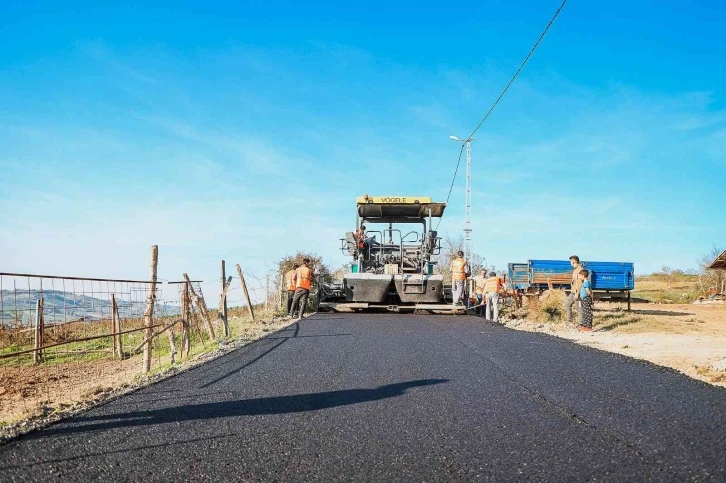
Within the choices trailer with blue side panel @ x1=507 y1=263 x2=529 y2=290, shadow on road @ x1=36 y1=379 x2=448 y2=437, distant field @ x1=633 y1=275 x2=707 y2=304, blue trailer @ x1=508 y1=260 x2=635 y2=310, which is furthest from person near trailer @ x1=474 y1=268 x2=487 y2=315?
distant field @ x1=633 y1=275 x2=707 y2=304

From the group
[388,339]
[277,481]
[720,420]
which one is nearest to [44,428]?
[277,481]

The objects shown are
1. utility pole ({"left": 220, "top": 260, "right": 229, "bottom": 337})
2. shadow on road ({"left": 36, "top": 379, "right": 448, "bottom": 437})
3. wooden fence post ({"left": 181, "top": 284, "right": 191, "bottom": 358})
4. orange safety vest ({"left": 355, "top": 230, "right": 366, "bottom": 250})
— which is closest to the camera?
shadow on road ({"left": 36, "top": 379, "right": 448, "bottom": 437})

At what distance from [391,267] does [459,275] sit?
1.82m

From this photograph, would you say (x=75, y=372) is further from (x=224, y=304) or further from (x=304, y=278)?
(x=304, y=278)

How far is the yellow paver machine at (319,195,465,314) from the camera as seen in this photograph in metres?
15.7

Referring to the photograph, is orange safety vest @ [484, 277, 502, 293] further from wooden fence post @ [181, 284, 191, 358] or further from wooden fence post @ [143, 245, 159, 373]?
wooden fence post @ [143, 245, 159, 373]

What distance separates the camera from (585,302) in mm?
12500

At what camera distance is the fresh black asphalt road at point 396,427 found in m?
3.29

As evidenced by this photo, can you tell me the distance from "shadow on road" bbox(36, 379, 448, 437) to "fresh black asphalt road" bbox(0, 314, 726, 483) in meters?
0.02

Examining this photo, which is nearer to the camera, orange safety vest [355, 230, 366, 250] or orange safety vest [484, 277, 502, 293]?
orange safety vest [484, 277, 502, 293]

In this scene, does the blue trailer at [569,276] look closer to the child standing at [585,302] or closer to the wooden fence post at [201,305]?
the child standing at [585,302]

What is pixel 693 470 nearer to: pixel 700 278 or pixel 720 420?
pixel 720 420

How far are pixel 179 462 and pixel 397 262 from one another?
44.5ft

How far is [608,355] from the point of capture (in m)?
8.00
